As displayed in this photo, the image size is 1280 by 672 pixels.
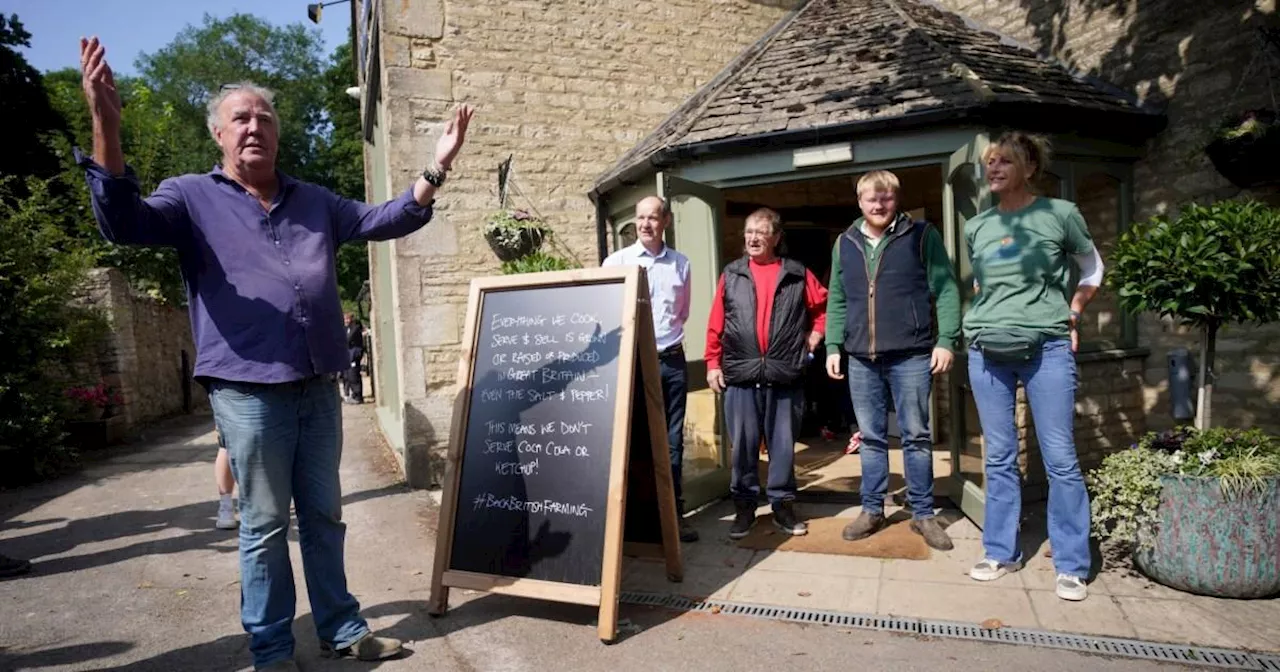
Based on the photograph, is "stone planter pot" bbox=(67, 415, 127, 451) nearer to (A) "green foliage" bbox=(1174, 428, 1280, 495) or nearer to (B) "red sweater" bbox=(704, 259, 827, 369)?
(B) "red sweater" bbox=(704, 259, 827, 369)

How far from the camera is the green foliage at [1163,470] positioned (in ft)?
10.8

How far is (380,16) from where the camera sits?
6562 millimetres

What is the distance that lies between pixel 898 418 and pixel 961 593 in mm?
990


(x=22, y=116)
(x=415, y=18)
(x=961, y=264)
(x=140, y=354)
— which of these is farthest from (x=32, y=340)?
(x=22, y=116)

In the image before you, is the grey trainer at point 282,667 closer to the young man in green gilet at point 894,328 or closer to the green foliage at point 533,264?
the young man in green gilet at point 894,328

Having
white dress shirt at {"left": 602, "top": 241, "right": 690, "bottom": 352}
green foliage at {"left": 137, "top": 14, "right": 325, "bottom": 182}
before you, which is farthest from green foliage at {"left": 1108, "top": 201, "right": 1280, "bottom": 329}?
green foliage at {"left": 137, "top": 14, "right": 325, "bottom": 182}

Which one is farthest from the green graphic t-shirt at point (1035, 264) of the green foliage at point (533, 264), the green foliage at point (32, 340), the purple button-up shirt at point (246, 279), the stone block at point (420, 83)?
the green foliage at point (32, 340)

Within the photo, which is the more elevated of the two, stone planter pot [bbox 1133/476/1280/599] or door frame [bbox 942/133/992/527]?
door frame [bbox 942/133/992/527]

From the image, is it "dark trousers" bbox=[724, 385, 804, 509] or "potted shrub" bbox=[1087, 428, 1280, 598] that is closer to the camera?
"potted shrub" bbox=[1087, 428, 1280, 598]

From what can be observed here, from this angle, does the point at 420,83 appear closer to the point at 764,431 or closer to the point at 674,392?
the point at 674,392

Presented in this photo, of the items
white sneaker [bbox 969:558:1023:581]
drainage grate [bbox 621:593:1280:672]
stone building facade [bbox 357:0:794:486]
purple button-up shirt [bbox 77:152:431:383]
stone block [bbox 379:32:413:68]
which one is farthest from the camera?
stone building facade [bbox 357:0:794:486]

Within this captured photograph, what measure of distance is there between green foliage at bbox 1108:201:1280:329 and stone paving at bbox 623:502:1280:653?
1.31 m

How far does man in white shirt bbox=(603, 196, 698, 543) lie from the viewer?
4.27 meters

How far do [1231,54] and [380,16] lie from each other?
252 inches
